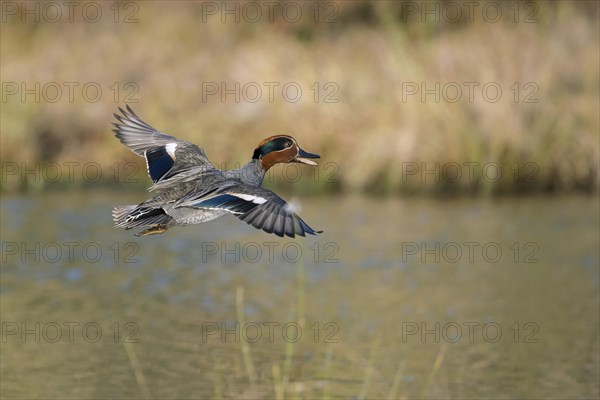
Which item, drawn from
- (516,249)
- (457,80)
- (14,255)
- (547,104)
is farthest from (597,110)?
(14,255)

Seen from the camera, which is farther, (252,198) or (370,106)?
(370,106)

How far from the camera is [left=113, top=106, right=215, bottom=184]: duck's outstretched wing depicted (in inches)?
234

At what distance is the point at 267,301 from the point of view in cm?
1138

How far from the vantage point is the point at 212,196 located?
5.29 meters

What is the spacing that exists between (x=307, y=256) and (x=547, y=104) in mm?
4834

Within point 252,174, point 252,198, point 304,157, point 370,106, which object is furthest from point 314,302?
point 252,198

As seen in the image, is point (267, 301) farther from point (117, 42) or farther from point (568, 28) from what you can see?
point (117, 42)

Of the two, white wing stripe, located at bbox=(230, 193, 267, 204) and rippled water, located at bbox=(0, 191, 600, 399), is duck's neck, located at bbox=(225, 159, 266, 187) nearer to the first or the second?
white wing stripe, located at bbox=(230, 193, 267, 204)

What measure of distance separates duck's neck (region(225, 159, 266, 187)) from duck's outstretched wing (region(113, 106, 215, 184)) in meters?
0.22

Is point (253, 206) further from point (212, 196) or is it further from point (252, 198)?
point (212, 196)

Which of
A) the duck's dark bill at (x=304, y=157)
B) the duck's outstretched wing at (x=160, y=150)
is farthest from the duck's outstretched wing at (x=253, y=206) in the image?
the duck's outstretched wing at (x=160, y=150)

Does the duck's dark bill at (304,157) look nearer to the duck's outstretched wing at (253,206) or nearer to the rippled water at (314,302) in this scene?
the duck's outstretched wing at (253,206)

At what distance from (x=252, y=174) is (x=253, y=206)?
351 mm

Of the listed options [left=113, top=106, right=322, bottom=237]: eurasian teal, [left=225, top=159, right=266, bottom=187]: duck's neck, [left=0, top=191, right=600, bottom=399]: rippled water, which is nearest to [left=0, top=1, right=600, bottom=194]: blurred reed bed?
[left=0, top=191, right=600, bottom=399]: rippled water
